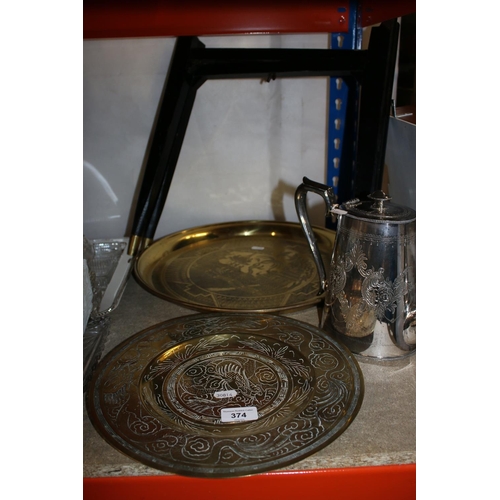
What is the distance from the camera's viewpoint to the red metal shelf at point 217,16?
88 centimetres

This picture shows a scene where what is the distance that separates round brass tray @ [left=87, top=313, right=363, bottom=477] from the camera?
18.5 inches

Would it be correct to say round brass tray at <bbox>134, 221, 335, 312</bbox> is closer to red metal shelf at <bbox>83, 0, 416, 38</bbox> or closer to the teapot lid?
the teapot lid

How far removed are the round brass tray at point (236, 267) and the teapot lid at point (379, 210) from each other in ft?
0.55

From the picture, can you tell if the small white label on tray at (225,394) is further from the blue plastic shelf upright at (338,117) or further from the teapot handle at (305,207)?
the blue plastic shelf upright at (338,117)

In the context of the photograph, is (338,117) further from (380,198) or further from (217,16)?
(380,198)

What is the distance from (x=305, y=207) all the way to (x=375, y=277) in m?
0.14

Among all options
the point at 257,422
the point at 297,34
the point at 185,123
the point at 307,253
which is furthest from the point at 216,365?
the point at 297,34

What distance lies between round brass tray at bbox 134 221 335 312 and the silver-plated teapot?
0.12 meters

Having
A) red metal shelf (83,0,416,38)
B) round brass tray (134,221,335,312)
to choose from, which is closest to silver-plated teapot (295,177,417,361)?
round brass tray (134,221,335,312)

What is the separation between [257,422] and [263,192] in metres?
0.65

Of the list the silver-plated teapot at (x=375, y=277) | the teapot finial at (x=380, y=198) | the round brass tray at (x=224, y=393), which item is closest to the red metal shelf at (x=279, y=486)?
the round brass tray at (x=224, y=393)

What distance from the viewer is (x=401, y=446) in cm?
49

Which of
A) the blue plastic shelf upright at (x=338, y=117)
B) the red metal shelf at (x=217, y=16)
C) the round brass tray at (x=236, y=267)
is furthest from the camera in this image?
the blue plastic shelf upright at (x=338, y=117)

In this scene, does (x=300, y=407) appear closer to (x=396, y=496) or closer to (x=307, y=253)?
(x=396, y=496)
